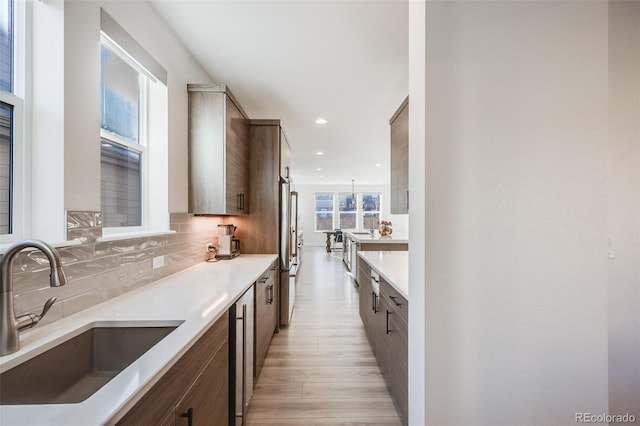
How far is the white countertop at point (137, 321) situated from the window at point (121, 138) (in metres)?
0.53

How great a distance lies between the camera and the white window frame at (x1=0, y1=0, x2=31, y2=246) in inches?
42.3

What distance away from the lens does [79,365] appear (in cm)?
99

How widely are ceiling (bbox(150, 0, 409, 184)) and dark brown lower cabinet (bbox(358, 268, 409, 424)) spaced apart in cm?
186

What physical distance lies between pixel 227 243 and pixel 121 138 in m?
1.31

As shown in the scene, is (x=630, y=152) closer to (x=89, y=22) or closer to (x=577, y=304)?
(x=577, y=304)

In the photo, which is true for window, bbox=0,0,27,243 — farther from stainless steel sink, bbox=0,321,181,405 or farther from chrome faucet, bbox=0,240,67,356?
stainless steel sink, bbox=0,321,181,405

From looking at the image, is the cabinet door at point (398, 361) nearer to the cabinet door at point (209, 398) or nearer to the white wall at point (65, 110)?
the cabinet door at point (209, 398)

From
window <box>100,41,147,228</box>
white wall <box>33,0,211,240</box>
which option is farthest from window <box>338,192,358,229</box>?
white wall <box>33,0,211,240</box>

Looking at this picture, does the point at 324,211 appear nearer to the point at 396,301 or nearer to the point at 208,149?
the point at 208,149

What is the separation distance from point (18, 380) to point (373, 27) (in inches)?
98.3

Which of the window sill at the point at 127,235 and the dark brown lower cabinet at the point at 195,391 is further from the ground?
the window sill at the point at 127,235

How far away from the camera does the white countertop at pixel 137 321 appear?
0.59 meters

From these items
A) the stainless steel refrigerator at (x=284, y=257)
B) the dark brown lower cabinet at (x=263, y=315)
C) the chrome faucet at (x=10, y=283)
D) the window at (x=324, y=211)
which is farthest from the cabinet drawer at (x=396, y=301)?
the window at (x=324, y=211)

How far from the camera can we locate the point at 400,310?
1554mm
